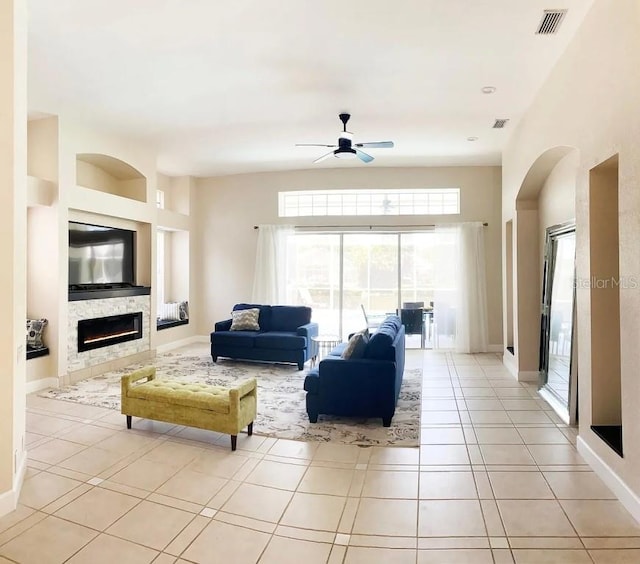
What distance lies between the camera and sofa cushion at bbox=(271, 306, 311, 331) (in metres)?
6.87

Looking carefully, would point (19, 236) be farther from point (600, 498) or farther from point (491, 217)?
point (491, 217)

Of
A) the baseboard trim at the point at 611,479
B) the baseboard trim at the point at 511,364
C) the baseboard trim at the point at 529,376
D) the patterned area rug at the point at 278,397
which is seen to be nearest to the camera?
the baseboard trim at the point at 611,479

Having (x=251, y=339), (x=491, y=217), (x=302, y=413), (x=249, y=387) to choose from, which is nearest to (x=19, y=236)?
(x=249, y=387)

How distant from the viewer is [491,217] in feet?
24.2

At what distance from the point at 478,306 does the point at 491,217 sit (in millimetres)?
1565

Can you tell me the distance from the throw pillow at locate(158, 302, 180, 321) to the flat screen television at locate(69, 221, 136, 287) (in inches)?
53.5

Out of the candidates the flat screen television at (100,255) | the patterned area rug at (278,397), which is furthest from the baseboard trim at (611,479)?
the flat screen television at (100,255)

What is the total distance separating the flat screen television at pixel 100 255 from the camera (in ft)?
18.4

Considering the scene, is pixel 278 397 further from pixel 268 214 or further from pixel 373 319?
pixel 268 214

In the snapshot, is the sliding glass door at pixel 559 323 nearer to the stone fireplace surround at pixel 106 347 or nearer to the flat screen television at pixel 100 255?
the stone fireplace surround at pixel 106 347

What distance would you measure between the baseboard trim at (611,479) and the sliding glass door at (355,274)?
4.51 m

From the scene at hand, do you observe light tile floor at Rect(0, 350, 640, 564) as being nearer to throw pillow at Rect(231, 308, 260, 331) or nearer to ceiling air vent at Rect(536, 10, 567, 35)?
throw pillow at Rect(231, 308, 260, 331)

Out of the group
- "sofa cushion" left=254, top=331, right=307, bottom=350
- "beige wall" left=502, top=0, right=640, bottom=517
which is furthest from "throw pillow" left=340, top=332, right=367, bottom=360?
"sofa cushion" left=254, top=331, right=307, bottom=350

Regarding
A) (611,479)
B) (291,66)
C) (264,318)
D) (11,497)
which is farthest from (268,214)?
(611,479)
